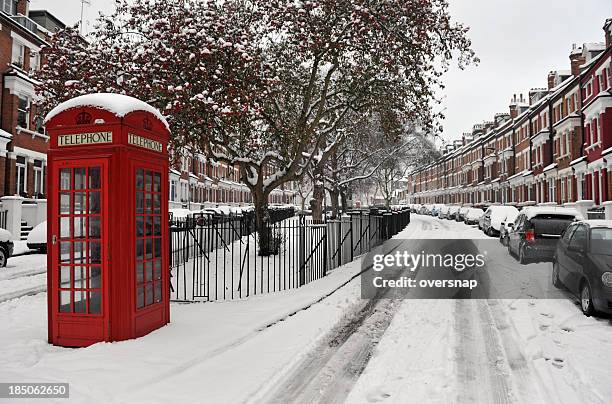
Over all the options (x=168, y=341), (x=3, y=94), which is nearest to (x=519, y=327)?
(x=168, y=341)

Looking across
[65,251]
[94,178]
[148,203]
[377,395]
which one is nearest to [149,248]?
[148,203]

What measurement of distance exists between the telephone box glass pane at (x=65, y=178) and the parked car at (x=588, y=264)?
8.20m

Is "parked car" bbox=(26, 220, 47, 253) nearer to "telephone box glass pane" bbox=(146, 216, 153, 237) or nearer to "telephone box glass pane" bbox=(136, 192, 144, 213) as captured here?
"telephone box glass pane" bbox=(146, 216, 153, 237)

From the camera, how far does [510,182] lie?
161 feet

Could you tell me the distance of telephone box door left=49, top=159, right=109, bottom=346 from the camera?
6.11 m

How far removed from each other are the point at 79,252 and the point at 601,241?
8.65m

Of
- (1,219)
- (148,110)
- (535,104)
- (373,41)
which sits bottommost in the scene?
(1,219)

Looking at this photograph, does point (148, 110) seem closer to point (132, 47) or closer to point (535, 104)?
point (132, 47)

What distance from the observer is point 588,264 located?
7.75m

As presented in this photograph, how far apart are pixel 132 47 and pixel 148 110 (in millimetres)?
8533

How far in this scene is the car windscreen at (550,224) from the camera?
1318cm

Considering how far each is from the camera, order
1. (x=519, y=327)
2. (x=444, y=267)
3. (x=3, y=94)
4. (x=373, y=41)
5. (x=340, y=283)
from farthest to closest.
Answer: (x=3, y=94) → (x=444, y=267) → (x=373, y=41) → (x=340, y=283) → (x=519, y=327)

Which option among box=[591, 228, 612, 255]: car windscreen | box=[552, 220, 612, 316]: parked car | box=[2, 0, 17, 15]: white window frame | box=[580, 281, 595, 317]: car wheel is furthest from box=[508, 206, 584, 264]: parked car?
box=[2, 0, 17, 15]: white window frame

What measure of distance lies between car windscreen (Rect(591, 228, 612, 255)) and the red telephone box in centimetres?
762
